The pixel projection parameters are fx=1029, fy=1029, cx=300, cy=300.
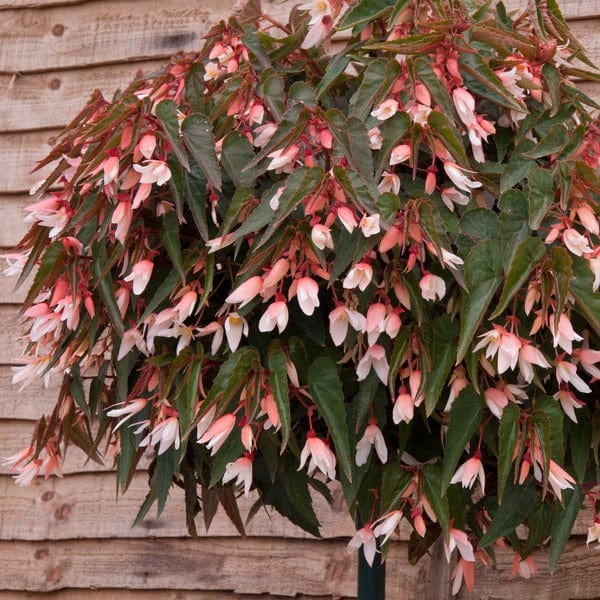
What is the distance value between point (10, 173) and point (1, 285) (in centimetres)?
26

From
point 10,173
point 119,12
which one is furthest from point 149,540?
point 119,12

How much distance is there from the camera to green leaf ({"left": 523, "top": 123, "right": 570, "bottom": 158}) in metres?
1.11

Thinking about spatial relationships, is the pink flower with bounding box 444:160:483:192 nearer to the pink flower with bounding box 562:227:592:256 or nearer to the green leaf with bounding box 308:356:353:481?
the pink flower with bounding box 562:227:592:256

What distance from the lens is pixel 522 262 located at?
38.0 inches

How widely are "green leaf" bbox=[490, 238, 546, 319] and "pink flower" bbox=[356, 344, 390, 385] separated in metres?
0.14

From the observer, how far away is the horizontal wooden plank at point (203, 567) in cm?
207

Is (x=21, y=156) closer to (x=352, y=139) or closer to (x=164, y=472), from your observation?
(x=164, y=472)

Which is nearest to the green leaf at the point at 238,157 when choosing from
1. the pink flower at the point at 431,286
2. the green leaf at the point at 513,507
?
the pink flower at the point at 431,286

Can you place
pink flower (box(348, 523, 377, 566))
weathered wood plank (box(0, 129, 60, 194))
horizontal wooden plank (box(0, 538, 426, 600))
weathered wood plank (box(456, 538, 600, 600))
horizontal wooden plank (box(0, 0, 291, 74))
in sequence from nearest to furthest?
pink flower (box(348, 523, 377, 566)) < weathered wood plank (box(456, 538, 600, 600)) < horizontal wooden plank (box(0, 538, 426, 600)) < horizontal wooden plank (box(0, 0, 291, 74)) < weathered wood plank (box(0, 129, 60, 194))

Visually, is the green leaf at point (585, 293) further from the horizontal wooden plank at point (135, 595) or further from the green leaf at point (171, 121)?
the horizontal wooden plank at point (135, 595)

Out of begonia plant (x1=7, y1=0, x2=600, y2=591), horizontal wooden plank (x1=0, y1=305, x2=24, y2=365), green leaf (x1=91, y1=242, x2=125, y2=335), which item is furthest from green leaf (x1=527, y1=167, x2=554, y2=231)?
horizontal wooden plank (x1=0, y1=305, x2=24, y2=365)

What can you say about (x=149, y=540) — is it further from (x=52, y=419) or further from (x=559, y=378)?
(x=559, y=378)

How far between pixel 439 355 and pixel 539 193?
19 centimetres

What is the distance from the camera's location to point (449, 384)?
1.08 metres
